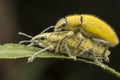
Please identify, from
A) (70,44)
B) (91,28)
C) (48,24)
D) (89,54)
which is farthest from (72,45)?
(48,24)

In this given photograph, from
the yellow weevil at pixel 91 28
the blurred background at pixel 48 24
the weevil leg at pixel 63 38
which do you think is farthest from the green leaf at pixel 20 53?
the blurred background at pixel 48 24

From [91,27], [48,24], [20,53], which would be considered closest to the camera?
[20,53]

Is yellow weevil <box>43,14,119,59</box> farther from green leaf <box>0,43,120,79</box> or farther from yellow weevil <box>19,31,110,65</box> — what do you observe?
green leaf <box>0,43,120,79</box>

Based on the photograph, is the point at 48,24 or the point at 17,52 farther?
the point at 48,24

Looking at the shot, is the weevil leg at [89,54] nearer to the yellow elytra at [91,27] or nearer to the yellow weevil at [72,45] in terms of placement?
the yellow weevil at [72,45]

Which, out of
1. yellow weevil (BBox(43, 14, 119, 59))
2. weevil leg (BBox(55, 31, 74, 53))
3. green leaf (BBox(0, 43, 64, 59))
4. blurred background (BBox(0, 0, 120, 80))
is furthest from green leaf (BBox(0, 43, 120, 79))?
blurred background (BBox(0, 0, 120, 80))

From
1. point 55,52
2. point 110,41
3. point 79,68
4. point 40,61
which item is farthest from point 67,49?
point 79,68

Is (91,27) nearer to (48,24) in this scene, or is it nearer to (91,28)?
(91,28)

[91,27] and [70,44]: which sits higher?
[91,27]
